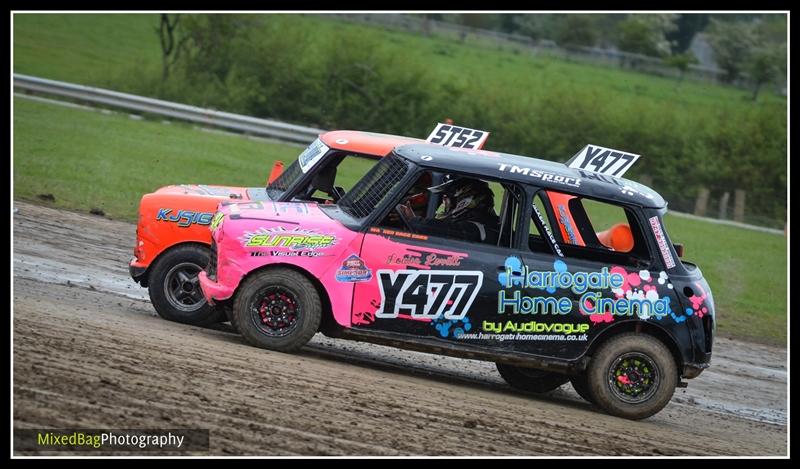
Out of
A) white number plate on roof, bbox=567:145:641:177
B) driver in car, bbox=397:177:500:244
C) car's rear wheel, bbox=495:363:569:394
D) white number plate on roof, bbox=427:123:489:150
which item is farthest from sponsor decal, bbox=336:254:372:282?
white number plate on roof, bbox=427:123:489:150

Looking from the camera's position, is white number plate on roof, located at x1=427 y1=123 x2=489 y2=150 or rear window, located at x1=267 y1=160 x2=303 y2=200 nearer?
rear window, located at x1=267 y1=160 x2=303 y2=200

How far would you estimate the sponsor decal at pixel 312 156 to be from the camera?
1120 centimetres

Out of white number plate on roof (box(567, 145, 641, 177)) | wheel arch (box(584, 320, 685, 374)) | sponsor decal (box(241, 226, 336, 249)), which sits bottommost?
wheel arch (box(584, 320, 685, 374))

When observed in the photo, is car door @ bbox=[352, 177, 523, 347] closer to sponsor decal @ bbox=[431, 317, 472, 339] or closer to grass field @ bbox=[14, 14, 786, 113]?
sponsor decal @ bbox=[431, 317, 472, 339]

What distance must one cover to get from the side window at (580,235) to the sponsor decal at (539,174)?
0.38 ft

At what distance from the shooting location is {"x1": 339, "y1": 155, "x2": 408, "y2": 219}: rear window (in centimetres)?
988

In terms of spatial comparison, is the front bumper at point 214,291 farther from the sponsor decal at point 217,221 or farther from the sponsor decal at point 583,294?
the sponsor decal at point 583,294

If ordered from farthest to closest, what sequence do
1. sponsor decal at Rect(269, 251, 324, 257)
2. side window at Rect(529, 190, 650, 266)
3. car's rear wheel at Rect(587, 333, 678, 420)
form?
side window at Rect(529, 190, 650, 266) < car's rear wheel at Rect(587, 333, 678, 420) < sponsor decal at Rect(269, 251, 324, 257)

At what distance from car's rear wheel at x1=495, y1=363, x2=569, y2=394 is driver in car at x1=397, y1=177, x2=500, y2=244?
5.69ft
